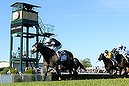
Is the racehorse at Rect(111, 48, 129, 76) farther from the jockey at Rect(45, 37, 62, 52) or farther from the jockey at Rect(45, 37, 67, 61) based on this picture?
the jockey at Rect(45, 37, 62, 52)

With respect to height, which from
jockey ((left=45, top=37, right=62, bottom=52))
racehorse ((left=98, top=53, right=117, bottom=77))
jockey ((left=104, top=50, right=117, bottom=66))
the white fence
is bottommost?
the white fence

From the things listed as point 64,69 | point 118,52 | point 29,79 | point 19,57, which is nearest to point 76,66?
point 64,69

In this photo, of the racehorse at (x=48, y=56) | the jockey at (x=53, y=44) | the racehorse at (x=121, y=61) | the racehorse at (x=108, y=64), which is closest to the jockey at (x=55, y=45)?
the jockey at (x=53, y=44)

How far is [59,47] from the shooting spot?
29297 millimetres

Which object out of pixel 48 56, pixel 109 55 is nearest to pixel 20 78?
pixel 48 56

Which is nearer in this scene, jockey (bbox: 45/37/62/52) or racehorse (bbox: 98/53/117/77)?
jockey (bbox: 45/37/62/52)

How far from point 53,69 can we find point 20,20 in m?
22.6

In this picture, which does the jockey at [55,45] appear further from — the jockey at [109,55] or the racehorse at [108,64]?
the jockey at [109,55]

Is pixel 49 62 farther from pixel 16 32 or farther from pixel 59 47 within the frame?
pixel 16 32

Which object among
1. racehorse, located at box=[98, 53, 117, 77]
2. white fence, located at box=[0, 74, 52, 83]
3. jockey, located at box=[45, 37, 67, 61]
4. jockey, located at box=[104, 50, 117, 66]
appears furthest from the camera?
jockey, located at box=[104, 50, 117, 66]

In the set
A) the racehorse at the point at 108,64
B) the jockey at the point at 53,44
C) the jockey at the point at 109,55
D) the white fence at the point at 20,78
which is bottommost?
the white fence at the point at 20,78

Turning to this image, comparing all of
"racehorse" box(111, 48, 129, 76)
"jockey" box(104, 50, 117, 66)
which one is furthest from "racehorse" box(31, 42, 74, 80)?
"racehorse" box(111, 48, 129, 76)

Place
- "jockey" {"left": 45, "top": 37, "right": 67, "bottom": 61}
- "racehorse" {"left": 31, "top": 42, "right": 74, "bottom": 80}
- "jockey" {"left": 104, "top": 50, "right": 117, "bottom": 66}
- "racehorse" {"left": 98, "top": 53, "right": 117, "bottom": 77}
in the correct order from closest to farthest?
"racehorse" {"left": 31, "top": 42, "right": 74, "bottom": 80}
"jockey" {"left": 45, "top": 37, "right": 67, "bottom": 61}
"racehorse" {"left": 98, "top": 53, "right": 117, "bottom": 77}
"jockey" {"left": 104, "top": 50, "right": 117, "bottom": 66}

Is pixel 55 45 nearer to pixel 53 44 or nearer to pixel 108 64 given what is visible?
pixel 53 44
